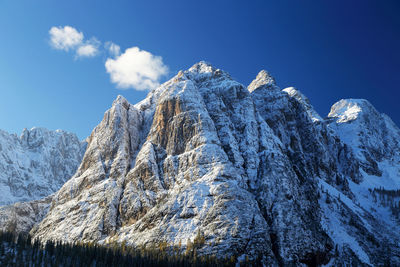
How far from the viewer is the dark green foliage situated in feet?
293

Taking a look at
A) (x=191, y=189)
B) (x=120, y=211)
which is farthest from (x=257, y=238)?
(x=120, y=211)

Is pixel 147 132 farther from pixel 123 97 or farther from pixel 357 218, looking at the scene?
pixel 357 218

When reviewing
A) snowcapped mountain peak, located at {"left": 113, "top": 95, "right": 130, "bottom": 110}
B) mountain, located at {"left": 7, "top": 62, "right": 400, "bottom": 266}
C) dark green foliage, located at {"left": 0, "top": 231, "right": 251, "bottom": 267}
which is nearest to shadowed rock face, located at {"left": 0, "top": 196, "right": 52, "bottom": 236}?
mountain, located at {"left": 7, "top": 62, "right": 400, "bottom": 266}

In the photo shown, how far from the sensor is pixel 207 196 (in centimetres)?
11881

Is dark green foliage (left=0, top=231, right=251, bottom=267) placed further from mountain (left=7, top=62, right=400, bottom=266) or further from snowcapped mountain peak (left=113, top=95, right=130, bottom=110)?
snowcapped mountain peak (left=113, top=95, right=130, bottom=110)

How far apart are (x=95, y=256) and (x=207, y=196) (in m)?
43.5

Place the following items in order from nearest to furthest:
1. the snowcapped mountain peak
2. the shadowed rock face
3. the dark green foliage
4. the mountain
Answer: the dark green foliage
the mountain
the shadowed rock face
the snowcapped mountain peak

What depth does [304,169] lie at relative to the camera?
173375mm

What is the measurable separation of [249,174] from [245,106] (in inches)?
2021

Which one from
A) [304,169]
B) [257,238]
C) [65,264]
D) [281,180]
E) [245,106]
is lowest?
[65,264]

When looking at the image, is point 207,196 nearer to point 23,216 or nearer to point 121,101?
point 121,101

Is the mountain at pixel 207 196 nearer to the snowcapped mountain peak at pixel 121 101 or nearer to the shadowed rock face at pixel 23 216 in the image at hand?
the snowcapped mountain peak at pixel 121 101

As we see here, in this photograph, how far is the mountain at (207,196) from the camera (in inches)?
4375

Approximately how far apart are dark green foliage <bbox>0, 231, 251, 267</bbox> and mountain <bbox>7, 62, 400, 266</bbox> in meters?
4.02
